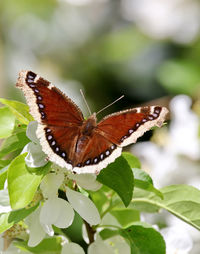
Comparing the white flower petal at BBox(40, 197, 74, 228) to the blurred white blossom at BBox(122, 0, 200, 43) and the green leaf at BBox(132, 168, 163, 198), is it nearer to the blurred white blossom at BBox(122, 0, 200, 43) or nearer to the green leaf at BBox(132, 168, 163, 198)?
the green leaf at BBox(132, 168, 163, 198)

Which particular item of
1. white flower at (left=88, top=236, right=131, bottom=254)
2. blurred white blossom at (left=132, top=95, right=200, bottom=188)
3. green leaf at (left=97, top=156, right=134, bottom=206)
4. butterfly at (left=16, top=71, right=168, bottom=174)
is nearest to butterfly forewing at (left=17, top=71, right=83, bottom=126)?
butterfly at (left=16, top=71, right=168, bottom=174)

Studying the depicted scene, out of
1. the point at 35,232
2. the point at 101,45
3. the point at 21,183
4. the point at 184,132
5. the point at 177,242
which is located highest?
the point at 21,183

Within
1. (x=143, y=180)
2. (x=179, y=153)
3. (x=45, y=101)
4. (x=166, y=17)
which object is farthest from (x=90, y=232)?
(x=166, y=17)

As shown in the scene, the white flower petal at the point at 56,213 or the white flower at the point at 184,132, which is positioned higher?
the white flower petal at the point at 56,213

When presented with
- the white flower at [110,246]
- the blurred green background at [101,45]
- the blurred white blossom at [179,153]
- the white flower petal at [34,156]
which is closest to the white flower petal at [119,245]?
the white flower at [110,246]

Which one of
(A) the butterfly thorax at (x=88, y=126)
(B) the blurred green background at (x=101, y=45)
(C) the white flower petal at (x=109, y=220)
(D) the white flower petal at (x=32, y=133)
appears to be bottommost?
(B) the blurred green background at (x=101, y=45)

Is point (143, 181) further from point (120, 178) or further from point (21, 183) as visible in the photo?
point (21, 183)

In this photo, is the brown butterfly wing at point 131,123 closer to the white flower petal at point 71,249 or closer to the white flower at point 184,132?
the white flower petal at point 71,249
